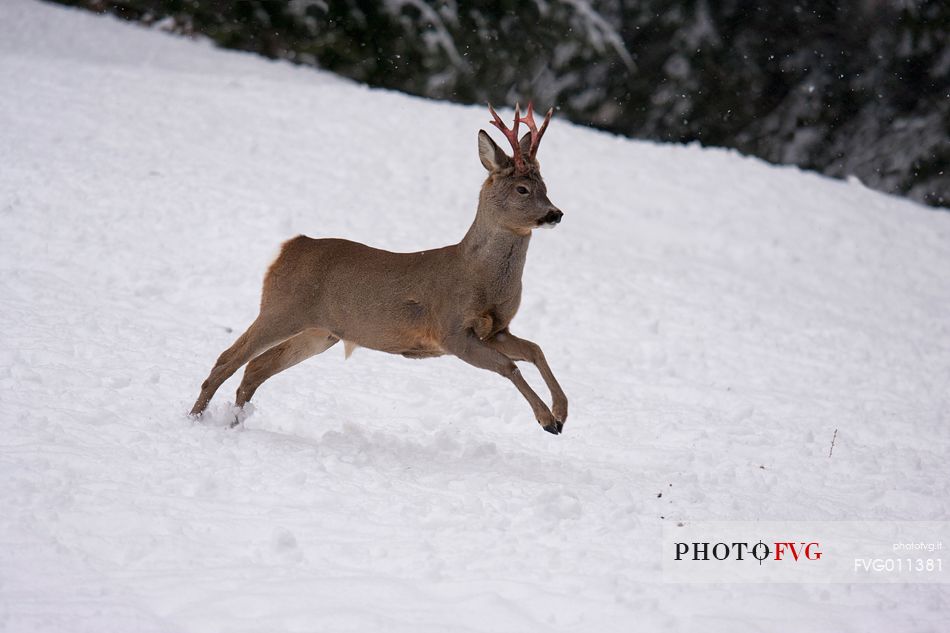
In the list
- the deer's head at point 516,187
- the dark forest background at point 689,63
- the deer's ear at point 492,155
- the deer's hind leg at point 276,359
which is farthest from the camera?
the dark forest background at point 689,63

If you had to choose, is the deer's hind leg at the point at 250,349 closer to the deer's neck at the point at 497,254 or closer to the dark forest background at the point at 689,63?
the deer's neck at the point at 497,254

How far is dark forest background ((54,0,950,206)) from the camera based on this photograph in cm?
1886

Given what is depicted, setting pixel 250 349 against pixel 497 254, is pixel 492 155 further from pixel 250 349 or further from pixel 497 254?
pixel 250 349

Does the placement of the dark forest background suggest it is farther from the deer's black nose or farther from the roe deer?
the deer's black nose

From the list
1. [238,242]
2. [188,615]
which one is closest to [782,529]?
[188,615]

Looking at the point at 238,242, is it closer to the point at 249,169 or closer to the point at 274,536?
the point at 249,169

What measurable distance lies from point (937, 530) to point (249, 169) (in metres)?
9.94

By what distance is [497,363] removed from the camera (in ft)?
19.2

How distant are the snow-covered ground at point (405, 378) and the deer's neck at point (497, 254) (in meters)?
1.04

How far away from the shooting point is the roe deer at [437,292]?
5973mm

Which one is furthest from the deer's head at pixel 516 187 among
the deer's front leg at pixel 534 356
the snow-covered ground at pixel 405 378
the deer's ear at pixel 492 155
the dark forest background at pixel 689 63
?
the dark forest background at pixel 689 63

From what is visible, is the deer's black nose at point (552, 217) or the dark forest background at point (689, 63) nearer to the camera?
the deer's black nose at point (552, 217)

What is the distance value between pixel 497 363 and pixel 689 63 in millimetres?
14900

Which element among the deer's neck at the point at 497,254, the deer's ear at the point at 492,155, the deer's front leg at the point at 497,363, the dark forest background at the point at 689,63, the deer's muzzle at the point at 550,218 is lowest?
the deer's front leg at the point at 497,363
